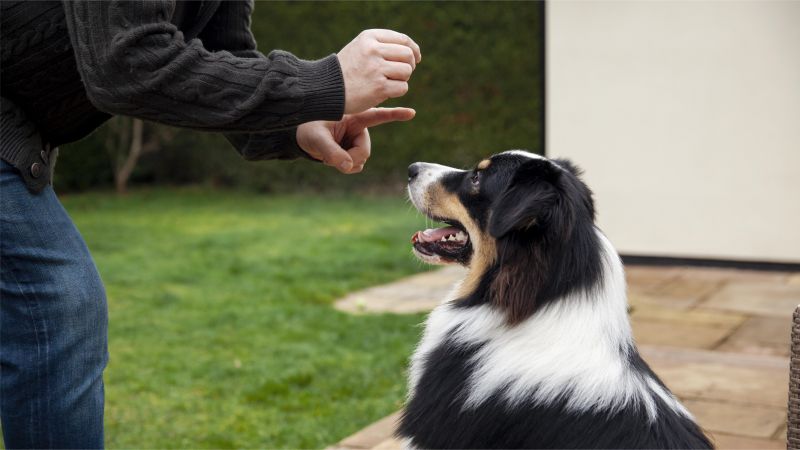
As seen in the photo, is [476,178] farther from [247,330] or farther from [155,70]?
[247,330]

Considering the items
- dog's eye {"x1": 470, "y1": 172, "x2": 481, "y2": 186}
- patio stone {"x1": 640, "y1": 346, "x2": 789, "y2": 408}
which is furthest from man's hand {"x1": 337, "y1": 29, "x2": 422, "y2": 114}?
patio stone {"x1": 640, "y1": 346, "x2": 789, "y2": 408}

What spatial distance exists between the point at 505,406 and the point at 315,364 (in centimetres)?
291

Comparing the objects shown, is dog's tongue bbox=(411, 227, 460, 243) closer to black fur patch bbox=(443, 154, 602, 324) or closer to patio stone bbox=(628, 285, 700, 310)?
black fur patch bbox=(443, 154, 602, 324)

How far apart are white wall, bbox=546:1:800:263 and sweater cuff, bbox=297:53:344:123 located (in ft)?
20.0

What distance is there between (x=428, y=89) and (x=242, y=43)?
374 inches

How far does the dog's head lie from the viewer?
207 cm

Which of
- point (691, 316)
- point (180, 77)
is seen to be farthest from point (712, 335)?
point (180, 77)

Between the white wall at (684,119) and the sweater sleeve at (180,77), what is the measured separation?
241 inches

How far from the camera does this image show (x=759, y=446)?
3422 millimetres

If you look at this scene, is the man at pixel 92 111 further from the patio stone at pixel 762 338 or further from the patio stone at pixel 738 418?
the patio stone at pixel 762 338

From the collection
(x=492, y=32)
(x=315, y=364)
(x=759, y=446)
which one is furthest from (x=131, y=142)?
(x=759, y=446)

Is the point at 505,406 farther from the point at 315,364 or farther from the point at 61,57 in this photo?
the point at 315,364

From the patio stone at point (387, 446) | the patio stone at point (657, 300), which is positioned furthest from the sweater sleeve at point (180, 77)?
the patio stone at point (657, 300)

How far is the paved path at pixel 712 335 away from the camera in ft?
12.1
